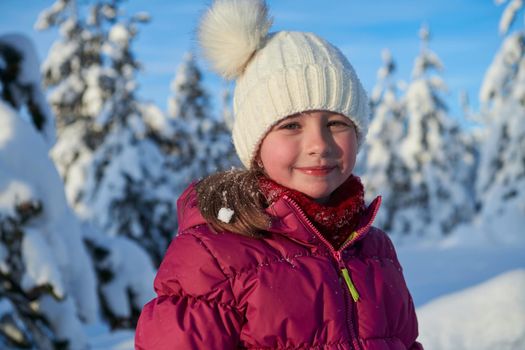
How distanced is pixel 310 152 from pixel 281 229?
296 millimetres

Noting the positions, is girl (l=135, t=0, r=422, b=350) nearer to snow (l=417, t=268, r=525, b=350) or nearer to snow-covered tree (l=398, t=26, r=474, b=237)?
snow (l=417, t=268, r=525, b=350)

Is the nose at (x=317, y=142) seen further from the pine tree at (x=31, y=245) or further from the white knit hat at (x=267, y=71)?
the pine tree at (x=31, y=245)

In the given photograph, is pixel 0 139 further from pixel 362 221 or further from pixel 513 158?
pixel 513 158

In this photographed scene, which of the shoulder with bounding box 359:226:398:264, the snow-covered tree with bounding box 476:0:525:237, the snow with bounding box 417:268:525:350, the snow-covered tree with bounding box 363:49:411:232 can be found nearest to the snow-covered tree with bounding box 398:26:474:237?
the snow-covered tree with bounding box 363:49:411:232

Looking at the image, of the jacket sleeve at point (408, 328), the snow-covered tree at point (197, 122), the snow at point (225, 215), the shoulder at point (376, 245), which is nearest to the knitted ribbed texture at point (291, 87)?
the snow at point (225, 215)

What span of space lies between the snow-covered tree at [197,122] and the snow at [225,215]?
20.9 m

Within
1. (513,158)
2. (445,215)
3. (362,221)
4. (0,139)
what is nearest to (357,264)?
(362,221)

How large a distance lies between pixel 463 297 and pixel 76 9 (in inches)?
588

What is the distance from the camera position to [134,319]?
8922mm

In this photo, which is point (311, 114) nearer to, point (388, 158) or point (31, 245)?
point (31, 245)

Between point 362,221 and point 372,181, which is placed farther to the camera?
point 372,181

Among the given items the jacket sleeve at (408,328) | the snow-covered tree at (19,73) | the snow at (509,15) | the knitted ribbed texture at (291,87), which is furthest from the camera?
the snow at (509,15)

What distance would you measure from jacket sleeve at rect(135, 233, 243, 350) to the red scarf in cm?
37

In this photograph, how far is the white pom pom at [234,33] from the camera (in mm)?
2408
